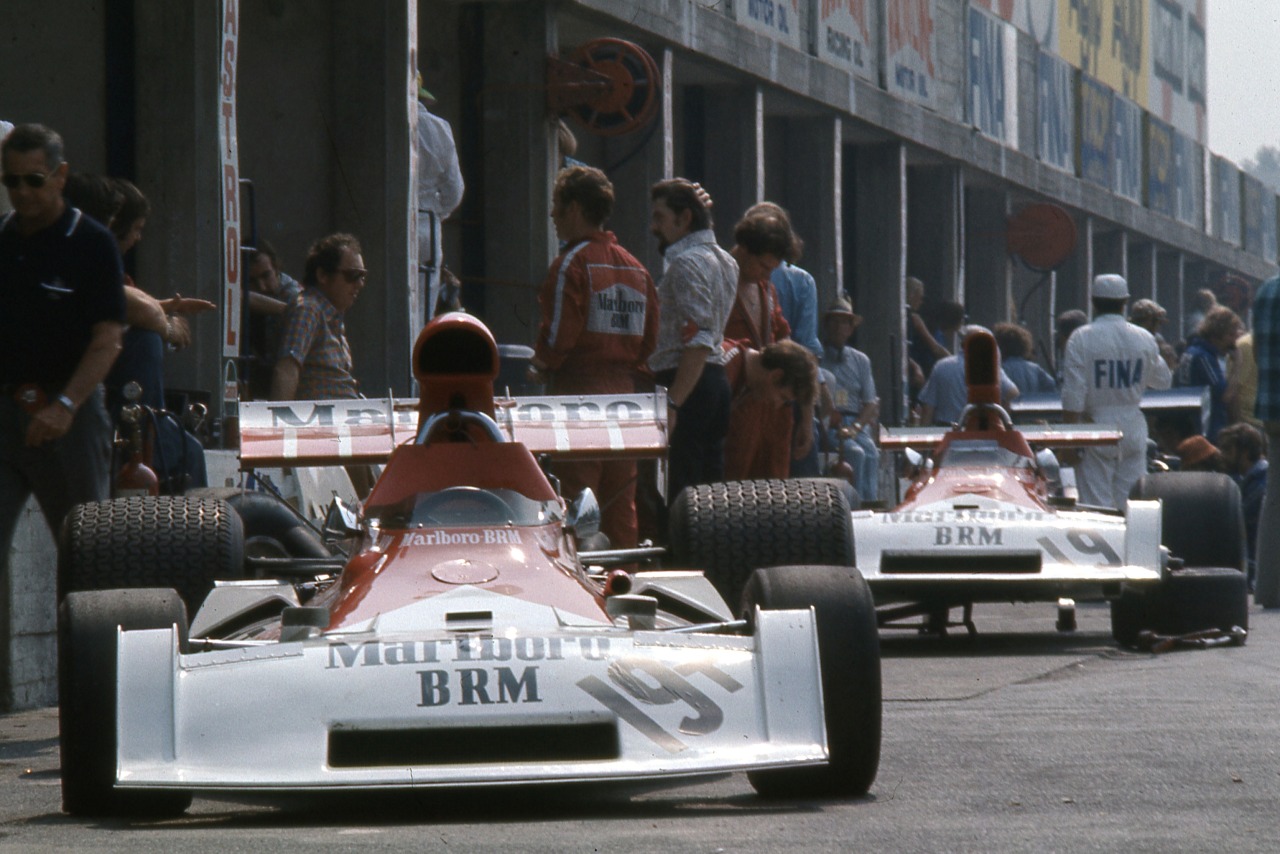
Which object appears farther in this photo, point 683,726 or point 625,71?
point 625,71

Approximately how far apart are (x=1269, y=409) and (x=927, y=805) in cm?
735

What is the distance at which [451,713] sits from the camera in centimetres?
494

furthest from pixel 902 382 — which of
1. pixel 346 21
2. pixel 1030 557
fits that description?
pixel 1030 557

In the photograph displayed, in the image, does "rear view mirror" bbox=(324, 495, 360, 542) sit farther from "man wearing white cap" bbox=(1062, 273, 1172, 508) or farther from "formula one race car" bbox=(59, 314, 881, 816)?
"man wearing white cap" bbox=(1062, 273, 1172, 508)

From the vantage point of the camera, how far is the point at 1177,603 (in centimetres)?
982

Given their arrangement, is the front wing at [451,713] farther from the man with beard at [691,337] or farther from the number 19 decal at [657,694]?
the man with beard at [691,337]

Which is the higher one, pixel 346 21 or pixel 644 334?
pixel 346 21

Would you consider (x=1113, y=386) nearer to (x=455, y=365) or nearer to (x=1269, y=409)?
(x=1269, y=409)

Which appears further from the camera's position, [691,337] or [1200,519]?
[1200,519]

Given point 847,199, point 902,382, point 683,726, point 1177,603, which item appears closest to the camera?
point 683,726

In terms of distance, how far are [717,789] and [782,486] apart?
1555 mm

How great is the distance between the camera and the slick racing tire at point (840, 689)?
5.27m

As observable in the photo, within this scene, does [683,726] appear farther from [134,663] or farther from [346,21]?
[346,21]

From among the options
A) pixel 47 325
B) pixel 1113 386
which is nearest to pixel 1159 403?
pixel 1113 386
